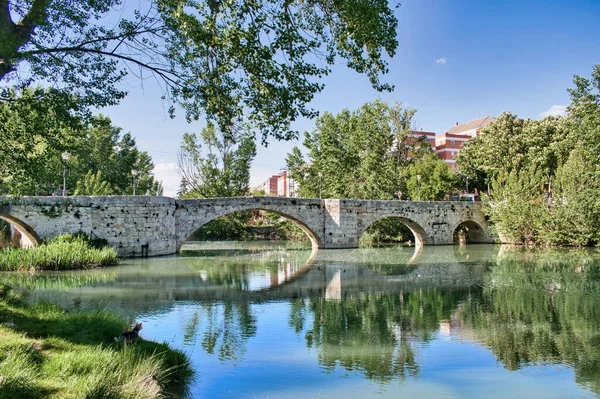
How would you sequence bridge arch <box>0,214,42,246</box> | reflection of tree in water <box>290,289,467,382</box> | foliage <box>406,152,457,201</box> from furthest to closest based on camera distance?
foliage <box>406,152,457,201</box> < bridge arch <box>0,214,42,246</box> < reflection of tree in water <box>290,289,467,382</box>

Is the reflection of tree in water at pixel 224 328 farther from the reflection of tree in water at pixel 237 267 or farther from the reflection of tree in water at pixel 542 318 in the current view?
the reflection of tree in water at pixel 542 318

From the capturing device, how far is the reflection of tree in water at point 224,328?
23.3 feet

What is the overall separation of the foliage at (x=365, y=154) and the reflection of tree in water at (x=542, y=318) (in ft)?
63.3

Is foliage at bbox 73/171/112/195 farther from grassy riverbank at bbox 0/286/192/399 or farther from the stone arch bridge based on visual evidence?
grassy riverbank at bbox 0/286/192/399

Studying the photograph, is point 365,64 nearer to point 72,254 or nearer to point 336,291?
point 336,291

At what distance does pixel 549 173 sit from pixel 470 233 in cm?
626

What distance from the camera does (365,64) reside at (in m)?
7.08

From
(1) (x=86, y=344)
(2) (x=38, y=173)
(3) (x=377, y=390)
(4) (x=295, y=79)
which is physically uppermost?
(4) (x=295, y=79)

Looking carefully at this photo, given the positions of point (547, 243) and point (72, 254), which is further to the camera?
point (547, 243)

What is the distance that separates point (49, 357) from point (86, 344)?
0.76 metres

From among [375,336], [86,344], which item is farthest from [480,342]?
[86,344]

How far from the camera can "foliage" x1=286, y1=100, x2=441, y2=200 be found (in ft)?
114

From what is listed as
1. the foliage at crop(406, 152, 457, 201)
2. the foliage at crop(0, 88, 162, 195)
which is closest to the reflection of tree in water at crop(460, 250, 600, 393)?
the foliage at crop(0, 88, 162, 195)

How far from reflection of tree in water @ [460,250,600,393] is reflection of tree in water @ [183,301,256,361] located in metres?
3.73
